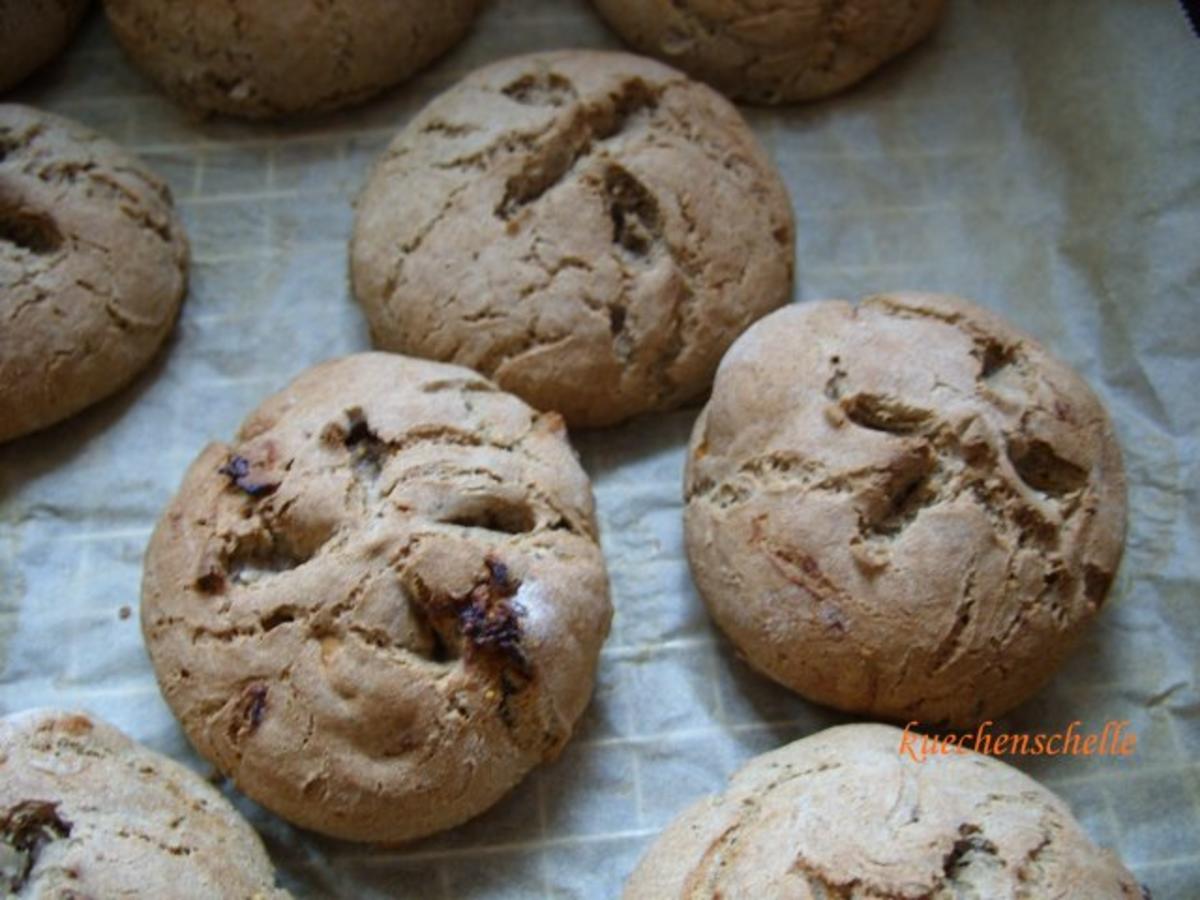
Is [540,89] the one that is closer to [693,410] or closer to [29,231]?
[693,410]

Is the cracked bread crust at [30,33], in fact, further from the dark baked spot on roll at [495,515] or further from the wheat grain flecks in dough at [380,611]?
the dark baked spot on roll at [495,515]

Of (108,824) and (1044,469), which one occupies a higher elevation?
(1044,469)

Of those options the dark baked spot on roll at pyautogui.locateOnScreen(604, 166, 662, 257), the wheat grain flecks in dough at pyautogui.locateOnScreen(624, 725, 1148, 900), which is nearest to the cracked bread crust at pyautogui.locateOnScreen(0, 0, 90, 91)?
the dark baked spot on roll at pyautogui.locateOnScreen(604, 166, 662, 257)

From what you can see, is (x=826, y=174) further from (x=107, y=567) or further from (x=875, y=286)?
(x=107, y=567)

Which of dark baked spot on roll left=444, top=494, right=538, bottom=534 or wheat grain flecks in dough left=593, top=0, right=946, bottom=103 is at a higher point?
wheat grain flecks in dough left=593, top=0, right=946, bottom=103

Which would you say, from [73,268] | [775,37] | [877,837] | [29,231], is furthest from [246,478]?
[775,37]

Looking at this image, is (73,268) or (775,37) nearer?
(73,268)

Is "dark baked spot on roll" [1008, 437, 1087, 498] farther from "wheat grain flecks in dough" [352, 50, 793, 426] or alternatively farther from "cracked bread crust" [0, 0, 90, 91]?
"cracked bread crust" [0, 0, 90, 91]
